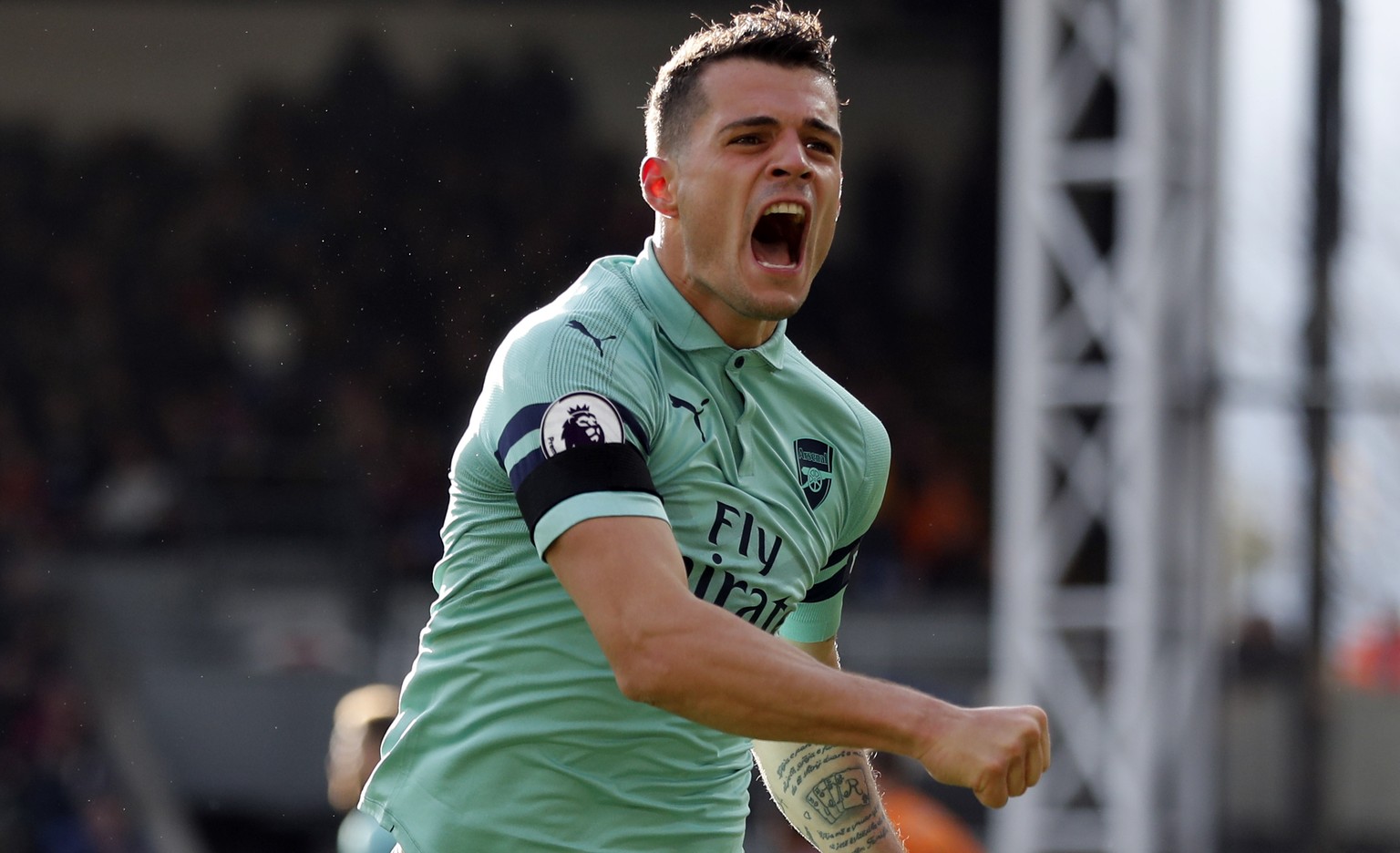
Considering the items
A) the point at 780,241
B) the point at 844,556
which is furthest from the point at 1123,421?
the point at 780,241

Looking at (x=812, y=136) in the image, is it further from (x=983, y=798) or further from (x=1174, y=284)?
(x=1174, y=284)

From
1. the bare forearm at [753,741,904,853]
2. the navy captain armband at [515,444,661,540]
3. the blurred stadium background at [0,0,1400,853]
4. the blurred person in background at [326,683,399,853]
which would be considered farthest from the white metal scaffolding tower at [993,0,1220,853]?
the navy captain armband at [515,444,661,540]

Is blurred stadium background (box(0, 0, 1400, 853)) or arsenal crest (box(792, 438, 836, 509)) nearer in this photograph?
arsenal crest (box(792, 438, 836, 509))

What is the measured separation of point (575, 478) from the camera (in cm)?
222

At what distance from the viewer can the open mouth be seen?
2590 millimetres

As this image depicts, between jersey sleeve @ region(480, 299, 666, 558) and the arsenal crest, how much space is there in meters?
0.33

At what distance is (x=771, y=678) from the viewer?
6.91 feet

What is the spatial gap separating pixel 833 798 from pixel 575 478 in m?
0.93

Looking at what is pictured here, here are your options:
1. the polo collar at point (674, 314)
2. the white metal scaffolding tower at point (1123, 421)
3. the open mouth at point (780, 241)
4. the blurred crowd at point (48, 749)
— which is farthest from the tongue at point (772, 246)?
the blurred crowd at point (48, 749)

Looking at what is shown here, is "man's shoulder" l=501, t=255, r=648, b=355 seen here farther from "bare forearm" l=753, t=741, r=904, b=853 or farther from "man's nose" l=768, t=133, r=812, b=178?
"bare forearm" l=753, t=741, r=904, b=853

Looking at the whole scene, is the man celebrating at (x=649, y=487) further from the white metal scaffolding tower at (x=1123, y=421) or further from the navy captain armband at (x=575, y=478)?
the white metal scaffolding tower at (x=1123, y=421)

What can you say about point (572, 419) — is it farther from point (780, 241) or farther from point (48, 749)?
point (48, 749)

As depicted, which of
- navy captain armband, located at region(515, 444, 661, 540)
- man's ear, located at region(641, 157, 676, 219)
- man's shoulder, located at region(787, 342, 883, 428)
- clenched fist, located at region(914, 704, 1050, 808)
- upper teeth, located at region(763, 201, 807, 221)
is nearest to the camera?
clenched fist, located at region(914, 704, 1050, 808)

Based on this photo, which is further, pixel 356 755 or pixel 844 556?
pixel 356 755
